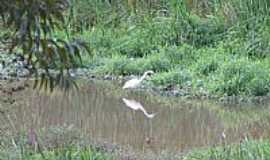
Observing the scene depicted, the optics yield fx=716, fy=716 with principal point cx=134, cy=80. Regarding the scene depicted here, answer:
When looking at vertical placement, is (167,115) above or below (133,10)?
below

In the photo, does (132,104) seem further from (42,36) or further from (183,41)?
(42,36)

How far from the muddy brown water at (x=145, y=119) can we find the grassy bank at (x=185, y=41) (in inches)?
26.3

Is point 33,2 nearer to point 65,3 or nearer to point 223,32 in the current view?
point 65,3

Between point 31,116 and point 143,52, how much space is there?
3.97m

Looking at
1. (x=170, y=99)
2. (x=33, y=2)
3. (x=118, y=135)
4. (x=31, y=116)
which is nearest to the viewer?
(x=33, y=2)

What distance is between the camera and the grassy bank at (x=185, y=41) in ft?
28.6

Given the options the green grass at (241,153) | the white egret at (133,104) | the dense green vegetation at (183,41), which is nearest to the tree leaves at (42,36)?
the green grass at (241,153)

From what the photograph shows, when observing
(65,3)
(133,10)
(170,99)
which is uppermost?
(65,3)

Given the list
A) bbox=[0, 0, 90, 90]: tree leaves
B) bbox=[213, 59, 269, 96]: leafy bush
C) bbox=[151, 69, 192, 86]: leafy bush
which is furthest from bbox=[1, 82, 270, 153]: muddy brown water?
bbox=[0, 0, 90, 90]: tree leaves

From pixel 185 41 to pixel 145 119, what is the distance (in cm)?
372

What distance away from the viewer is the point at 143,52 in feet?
35.3

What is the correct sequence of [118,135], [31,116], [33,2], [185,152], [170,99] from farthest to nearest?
[170,99] < [31,116] < [118,135] < [185,152] < [33,2]

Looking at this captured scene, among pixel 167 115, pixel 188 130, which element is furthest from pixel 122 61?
pixel 188 130

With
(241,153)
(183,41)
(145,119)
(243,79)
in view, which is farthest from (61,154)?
(183,41)
